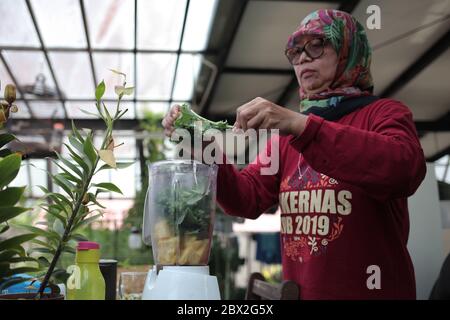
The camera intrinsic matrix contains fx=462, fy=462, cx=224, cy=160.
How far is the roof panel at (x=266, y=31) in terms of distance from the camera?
3879 mm

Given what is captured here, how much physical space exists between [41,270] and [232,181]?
1.54ft

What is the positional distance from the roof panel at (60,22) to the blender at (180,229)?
12.9ft

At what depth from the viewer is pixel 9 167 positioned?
0.53 metres

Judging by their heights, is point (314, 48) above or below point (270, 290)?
above

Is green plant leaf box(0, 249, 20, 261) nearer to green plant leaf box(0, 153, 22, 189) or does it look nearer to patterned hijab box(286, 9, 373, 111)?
green plant leaf box(0, 153, 22, 189)

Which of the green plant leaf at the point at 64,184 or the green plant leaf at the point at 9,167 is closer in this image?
the green plant leaf at the point at 9,167

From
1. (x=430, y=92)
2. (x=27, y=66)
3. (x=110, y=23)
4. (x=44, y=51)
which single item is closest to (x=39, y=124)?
(x=27, y=66)

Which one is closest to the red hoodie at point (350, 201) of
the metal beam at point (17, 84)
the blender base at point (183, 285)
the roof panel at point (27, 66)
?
the blender base at point (183, 285)

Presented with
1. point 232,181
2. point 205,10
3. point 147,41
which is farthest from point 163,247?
point 147,41

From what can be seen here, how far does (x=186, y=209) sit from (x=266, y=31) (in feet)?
12.8

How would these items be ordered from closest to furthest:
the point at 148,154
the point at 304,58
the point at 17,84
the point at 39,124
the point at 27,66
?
the point at 304,58 → the point at 148,154 → the point at 27,66 → the point at 17,84 → the point at 39,124

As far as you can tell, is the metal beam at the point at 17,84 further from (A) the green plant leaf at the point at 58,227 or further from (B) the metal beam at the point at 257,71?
(A) the green plant leaf at the point at 58,227

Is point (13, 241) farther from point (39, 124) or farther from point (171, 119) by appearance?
point (39, 124)

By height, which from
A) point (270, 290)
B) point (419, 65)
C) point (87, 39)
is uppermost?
point (87, 39)
